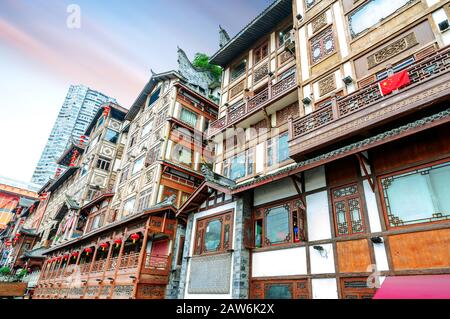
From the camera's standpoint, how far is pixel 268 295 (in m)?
10.6

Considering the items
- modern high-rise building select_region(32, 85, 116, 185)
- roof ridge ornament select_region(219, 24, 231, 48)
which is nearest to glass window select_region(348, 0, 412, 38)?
roof ridge ornament select_region(219, 24, 231, 48)

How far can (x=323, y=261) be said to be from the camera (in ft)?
30.7

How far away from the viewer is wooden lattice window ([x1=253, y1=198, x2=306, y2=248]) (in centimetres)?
1048

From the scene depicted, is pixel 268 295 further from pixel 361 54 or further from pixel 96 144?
pixel 96 144

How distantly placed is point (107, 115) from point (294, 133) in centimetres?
3305

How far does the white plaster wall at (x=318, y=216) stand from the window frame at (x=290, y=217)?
20 centimetres

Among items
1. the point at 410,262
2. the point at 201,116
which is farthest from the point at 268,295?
the point at 201,116

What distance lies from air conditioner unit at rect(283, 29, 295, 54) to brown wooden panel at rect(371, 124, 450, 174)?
8809 millimetres

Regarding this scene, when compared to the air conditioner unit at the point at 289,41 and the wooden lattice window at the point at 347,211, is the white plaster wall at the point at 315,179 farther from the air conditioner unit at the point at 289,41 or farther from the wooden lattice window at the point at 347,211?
the air conditioner unit at the point at 289,41

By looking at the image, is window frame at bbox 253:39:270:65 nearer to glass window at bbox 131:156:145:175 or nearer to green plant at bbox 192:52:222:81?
glass window at bbox 131:156:145:175

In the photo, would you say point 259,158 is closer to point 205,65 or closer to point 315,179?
point 315,179

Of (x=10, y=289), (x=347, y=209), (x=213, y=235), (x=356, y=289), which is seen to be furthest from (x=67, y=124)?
(x=356, y=289)

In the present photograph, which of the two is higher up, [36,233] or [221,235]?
[36,233]

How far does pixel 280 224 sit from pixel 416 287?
5216 mm
